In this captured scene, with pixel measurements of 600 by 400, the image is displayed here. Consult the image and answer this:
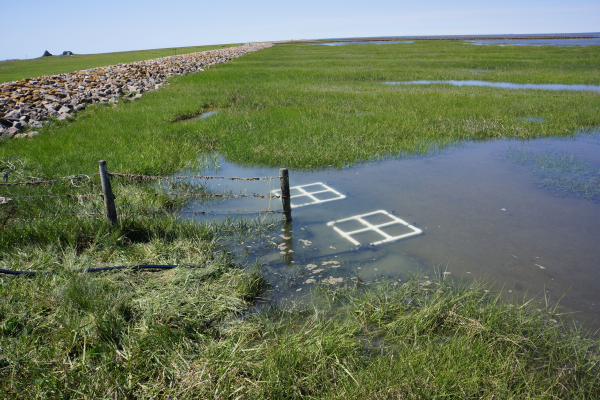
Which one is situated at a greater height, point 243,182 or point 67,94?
point 67,94

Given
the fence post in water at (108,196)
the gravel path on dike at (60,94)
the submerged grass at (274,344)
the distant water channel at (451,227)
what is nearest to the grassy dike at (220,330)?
the submerged grass at (274,344)

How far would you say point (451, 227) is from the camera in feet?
20.4

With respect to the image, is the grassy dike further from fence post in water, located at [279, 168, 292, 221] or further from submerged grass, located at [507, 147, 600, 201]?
submerged grass, located at [507, 147, 600, 201]

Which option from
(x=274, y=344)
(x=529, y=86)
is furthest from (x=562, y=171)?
(x=529, y=86)

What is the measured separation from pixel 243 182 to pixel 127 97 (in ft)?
42.0

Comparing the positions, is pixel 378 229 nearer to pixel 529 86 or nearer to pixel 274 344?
pixel 274 344

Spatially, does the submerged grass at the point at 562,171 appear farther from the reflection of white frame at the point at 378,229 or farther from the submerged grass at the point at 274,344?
the submerged grass at the point at 274,344

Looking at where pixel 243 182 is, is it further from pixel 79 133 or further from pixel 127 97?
pixel 127 97

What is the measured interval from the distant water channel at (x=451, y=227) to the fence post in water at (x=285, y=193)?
0.68ft

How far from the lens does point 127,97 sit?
1841 cm

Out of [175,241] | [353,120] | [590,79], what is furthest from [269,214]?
[590,79]

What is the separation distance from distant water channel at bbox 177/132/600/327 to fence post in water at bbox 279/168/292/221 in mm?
208

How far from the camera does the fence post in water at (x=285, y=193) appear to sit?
584 centimetres

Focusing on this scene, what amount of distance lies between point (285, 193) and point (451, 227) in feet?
8.85
